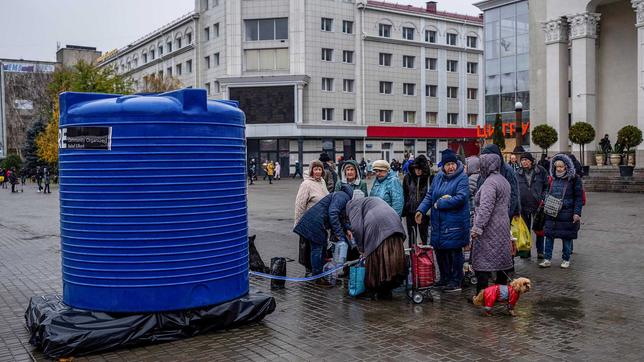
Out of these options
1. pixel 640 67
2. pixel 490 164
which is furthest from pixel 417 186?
pixel 640 67

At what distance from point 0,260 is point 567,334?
414 inches

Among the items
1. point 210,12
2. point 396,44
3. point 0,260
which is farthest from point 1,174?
point 0,260

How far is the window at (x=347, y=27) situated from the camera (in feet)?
183

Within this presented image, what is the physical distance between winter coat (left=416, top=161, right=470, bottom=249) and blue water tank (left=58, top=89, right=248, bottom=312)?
10.3 ft

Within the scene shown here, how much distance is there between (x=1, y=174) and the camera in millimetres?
57531

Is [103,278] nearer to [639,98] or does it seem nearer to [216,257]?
[216,257]

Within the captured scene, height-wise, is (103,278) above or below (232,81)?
below

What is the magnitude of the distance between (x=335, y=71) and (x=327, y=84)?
1393 millimetres

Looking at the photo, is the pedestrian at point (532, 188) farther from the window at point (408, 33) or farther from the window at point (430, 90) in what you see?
the window at point (430, 90)

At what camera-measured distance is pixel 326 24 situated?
55031 millimetres

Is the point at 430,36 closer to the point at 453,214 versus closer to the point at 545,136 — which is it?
the point at 545,136

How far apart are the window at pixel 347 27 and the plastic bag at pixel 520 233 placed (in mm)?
47966

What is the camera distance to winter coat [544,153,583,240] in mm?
9898

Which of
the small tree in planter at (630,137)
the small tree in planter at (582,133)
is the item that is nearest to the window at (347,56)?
the small tree in planter at (582,133)
